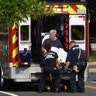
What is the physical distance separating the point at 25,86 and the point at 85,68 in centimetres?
298

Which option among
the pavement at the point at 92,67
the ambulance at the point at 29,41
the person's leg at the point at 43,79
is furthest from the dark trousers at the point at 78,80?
the pavement at the point at 92,67

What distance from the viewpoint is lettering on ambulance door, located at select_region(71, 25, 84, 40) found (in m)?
18.3

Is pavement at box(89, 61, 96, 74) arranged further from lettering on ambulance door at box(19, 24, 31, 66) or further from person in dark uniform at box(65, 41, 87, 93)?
lettering on ambulance door at box(19, 24, 31, 66)

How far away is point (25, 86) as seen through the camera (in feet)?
67.0

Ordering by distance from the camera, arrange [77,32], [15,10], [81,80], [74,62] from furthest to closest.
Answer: [77,32], [81,80], [74,62], [15,10]

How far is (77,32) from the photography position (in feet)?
60.2

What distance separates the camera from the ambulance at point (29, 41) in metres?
17.9

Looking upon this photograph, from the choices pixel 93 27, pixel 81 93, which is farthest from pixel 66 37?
pixel 93 27

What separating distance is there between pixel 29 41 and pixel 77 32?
1514mm

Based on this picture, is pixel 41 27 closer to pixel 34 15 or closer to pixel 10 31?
pixel 10 31

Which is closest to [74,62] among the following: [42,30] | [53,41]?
[53,41]

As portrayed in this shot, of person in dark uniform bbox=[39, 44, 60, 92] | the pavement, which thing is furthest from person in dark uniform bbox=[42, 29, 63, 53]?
the pavement

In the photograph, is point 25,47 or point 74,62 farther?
point 74,62

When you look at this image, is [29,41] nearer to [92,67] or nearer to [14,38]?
[14,38]
